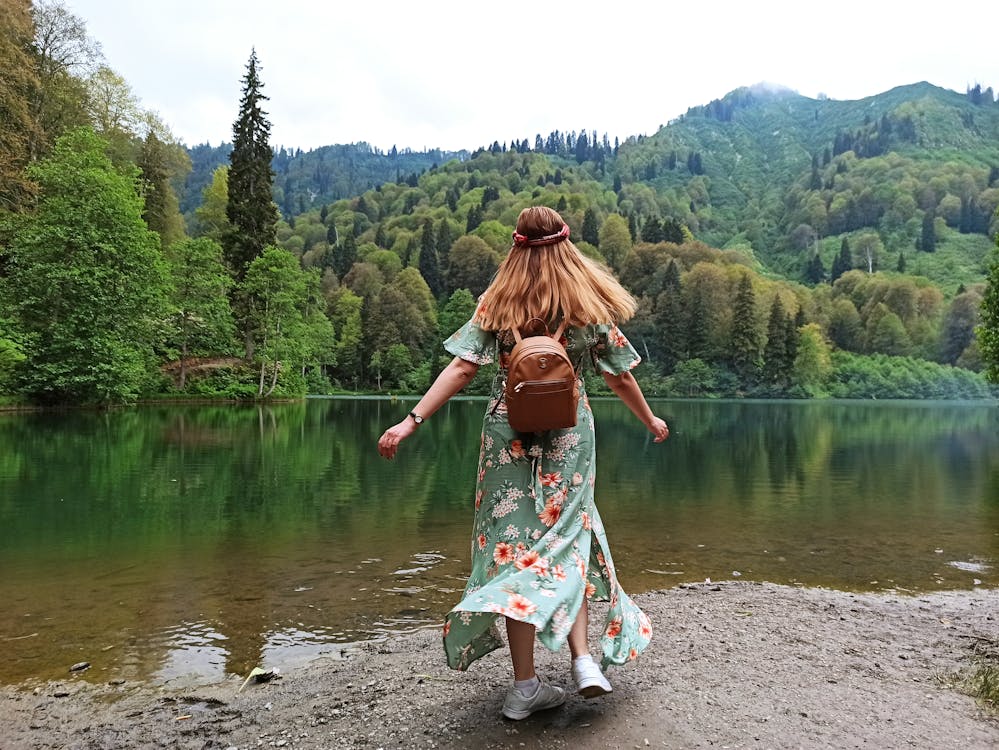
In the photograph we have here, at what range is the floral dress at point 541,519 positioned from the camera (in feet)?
11.9

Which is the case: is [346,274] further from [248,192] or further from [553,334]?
[553,334]

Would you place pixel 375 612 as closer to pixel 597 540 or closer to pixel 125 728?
pixel 125 728

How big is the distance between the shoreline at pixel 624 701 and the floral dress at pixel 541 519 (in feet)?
1.34

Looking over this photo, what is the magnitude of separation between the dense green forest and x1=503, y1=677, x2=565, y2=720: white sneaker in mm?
32575

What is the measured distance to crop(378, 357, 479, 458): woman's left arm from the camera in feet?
12.1

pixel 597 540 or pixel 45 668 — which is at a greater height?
pixel 597 540

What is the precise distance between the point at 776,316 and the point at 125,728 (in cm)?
10783

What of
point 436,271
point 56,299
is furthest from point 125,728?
point 436,271

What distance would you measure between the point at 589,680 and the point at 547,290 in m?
2.01

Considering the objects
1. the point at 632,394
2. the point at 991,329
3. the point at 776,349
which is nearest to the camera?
the point at 632,394

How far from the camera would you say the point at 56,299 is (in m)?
35.5

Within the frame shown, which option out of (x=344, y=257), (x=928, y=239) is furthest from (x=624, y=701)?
(x=928, y=239)

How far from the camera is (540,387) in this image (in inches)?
136

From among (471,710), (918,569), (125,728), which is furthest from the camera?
(918,569)
